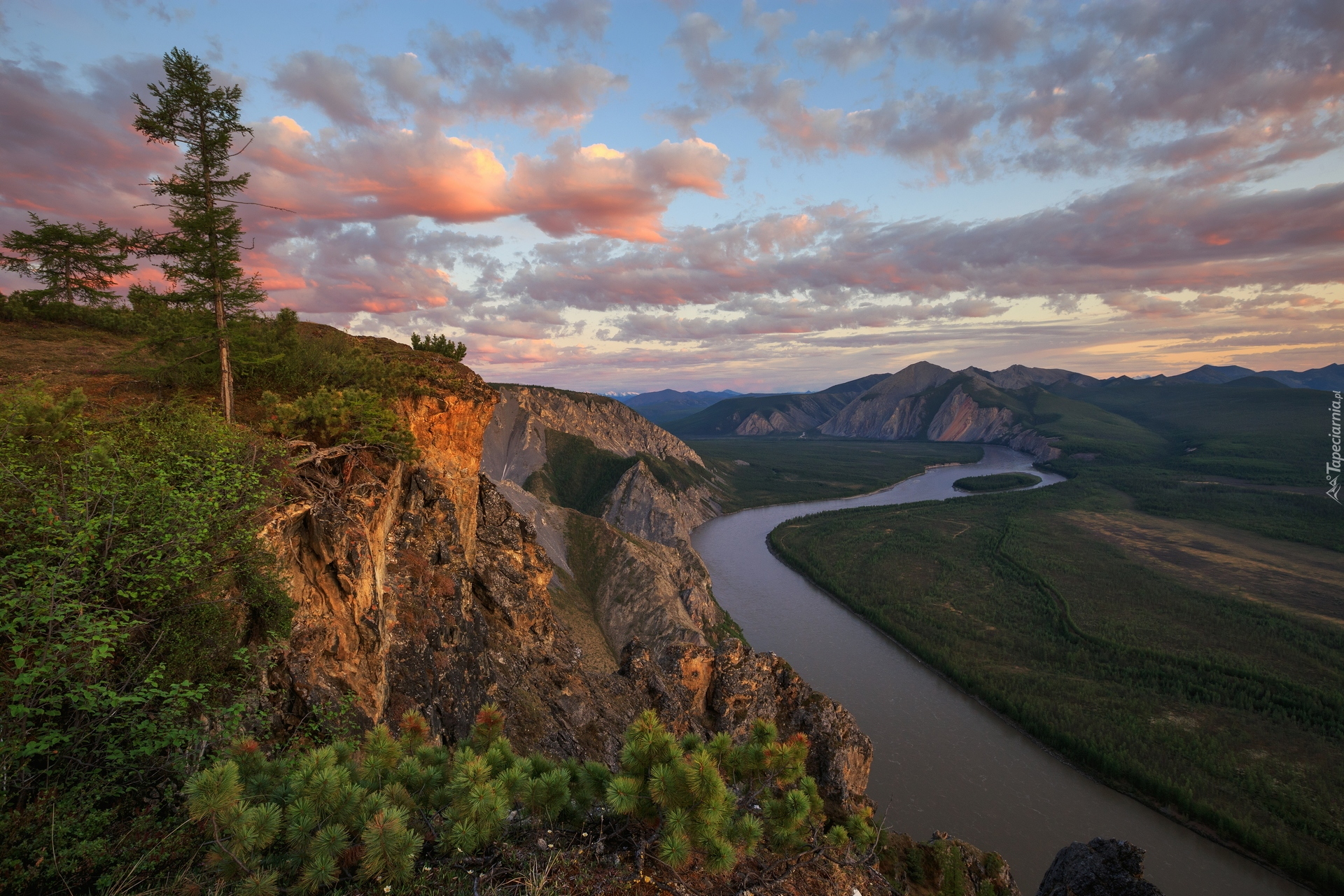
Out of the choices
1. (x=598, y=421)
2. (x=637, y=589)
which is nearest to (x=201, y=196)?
(x=637, y=589)

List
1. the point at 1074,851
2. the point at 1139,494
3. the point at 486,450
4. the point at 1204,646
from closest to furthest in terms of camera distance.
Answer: the point at 1074,851, the point at 1204,646, the point at 486,450, the point at 1139,494

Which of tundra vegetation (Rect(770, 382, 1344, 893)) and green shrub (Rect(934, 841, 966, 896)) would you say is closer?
green shrub (Rect(934, 841, 966, 896))

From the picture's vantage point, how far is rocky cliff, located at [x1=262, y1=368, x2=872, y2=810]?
14508 millimetres

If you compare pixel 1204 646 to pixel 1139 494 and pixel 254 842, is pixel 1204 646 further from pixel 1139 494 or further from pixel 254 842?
pixel 1139 494

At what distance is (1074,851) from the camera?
66.6 feet

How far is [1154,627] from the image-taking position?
6912 centimetres

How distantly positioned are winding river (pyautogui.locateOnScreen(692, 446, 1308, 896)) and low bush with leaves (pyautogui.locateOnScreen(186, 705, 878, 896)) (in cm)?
2581

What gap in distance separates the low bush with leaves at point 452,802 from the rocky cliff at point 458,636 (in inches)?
236

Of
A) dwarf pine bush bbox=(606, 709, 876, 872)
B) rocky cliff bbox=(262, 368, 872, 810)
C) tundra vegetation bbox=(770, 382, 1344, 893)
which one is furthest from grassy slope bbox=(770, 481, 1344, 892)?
dwarf pine bush bbox=(606, 709, 876, 872)

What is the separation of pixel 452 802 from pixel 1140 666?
79.2 metres

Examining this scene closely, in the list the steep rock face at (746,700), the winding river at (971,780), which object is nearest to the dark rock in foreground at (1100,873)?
the steep rock face at (746,700)

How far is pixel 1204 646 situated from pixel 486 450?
114936 millimetres

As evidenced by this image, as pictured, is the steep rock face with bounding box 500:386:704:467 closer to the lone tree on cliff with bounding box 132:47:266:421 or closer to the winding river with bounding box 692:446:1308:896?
the winding river with bounding box 692:446:1308:896

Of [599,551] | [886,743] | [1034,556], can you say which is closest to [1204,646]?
[1034,556]
